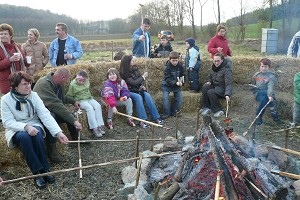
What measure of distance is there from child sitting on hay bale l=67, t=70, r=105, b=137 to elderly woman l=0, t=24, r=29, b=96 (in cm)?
100

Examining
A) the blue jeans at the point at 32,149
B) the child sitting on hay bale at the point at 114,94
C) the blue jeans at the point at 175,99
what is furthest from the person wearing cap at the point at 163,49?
the blue jeans at the point at 32,149

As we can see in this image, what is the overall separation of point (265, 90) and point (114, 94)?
3.31 meters

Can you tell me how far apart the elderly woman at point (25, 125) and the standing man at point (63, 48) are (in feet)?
10.2

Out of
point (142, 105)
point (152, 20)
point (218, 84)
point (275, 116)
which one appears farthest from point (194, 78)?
point (152, 20)

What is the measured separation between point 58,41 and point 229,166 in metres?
5.23

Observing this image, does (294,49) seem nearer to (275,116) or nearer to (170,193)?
(275,116)

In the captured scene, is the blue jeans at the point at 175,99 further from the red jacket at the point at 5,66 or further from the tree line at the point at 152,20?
the tree line at the point at 152,20

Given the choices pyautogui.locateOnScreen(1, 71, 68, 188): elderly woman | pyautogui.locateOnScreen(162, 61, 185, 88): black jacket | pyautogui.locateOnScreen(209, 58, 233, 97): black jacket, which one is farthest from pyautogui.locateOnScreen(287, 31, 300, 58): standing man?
pyautogui.locateOnScreen(1, 71, 68, 188): elderly woman

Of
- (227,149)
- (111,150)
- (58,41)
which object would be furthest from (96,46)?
(227,149)

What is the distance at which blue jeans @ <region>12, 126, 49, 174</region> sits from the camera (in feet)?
13.5

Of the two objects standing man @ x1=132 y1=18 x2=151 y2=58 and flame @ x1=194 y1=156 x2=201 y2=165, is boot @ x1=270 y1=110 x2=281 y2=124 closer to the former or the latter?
standing man @ x1=132 y1=18 x2=151 y2=58

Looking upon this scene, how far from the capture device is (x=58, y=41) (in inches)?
286

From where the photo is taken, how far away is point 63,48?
738 cm

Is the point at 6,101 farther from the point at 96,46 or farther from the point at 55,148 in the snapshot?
the point at 96,46
